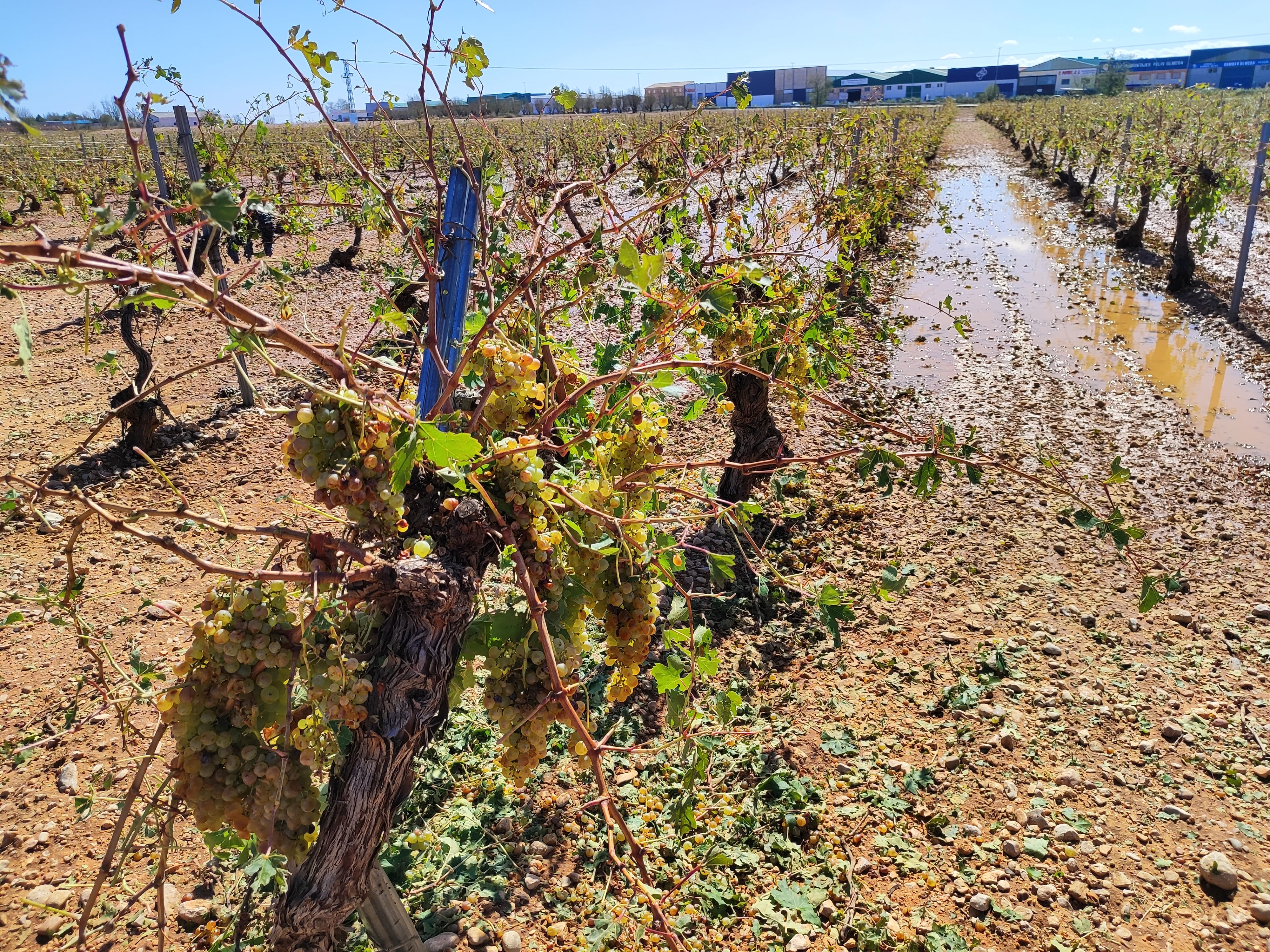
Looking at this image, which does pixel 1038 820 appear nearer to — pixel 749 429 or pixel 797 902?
pixel 797 902

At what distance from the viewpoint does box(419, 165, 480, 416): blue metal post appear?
1.63 metres

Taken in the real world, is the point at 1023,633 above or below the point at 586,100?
below

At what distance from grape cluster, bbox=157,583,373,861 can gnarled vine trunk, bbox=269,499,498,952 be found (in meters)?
0.08

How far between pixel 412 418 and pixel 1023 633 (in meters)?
3.28

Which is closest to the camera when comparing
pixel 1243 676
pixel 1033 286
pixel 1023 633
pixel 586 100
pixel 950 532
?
pixel 1243 676

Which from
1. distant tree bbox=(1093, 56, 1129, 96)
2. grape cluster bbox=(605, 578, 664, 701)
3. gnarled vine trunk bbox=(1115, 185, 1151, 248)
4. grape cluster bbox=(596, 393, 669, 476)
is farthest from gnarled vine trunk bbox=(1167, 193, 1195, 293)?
distant tree bbox=(1093, 56, 1129, 96)

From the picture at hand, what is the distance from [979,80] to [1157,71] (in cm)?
1821

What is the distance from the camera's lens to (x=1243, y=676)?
3248mm

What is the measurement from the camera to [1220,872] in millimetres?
2375

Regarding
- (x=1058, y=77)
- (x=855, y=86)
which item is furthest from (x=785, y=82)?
(x=1058, y=77)

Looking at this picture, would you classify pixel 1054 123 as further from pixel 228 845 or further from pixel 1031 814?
pixel 228 845

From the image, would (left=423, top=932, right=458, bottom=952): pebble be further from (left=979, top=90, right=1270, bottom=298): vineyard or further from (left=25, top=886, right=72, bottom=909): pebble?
(left=979, top=90, right=1270, bottom=298): vineyard

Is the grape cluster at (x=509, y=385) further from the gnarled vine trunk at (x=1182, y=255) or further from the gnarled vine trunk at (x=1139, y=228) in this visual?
the gnarled vine trunk at (x=1139, y=228)

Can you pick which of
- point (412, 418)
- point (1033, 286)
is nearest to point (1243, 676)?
point (412, 418)
